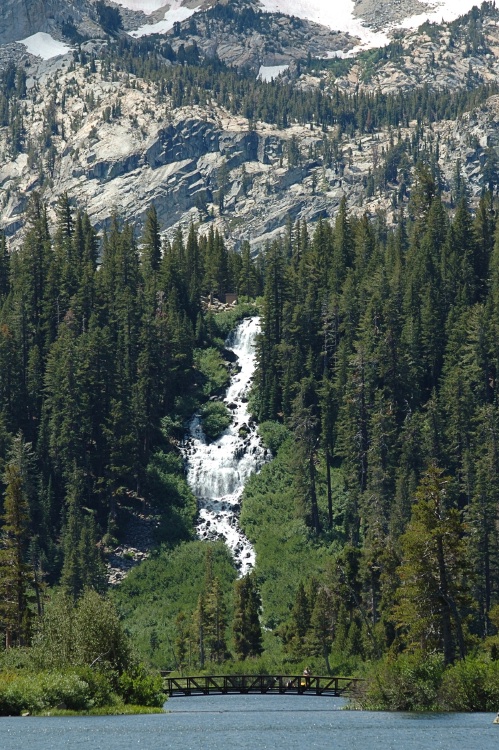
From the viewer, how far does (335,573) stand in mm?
118125

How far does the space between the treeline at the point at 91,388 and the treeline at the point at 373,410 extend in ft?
33.2

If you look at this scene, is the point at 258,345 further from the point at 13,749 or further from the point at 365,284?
the point at 13,749

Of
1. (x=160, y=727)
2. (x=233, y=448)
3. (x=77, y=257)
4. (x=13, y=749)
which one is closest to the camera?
(x=13, y=749)

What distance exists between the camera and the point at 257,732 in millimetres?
78750

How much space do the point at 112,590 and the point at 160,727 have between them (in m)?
60.3

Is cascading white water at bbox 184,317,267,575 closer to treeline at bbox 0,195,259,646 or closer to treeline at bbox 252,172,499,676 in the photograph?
treeline at bbox 0,195,259,646

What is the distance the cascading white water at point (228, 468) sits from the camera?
15175 cm

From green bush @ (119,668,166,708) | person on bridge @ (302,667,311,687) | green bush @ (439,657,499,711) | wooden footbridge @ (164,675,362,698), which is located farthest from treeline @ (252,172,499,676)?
green bush @ (119,668,166,708)

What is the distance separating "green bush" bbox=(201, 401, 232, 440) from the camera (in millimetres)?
167500

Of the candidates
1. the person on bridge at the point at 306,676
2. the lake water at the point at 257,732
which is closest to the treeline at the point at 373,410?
the person on bridge at the point at 306,676

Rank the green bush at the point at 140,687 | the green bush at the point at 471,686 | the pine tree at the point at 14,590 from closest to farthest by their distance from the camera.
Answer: the green bush at the point at 140,687 → the green bush at the point at 471,686 → the pine tree at the point at 14,590

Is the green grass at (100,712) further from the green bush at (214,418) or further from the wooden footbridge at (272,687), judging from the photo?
the green bush at (214,418)

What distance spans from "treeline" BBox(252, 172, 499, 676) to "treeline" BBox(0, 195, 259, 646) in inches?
398

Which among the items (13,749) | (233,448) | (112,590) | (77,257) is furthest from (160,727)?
(77,257)
